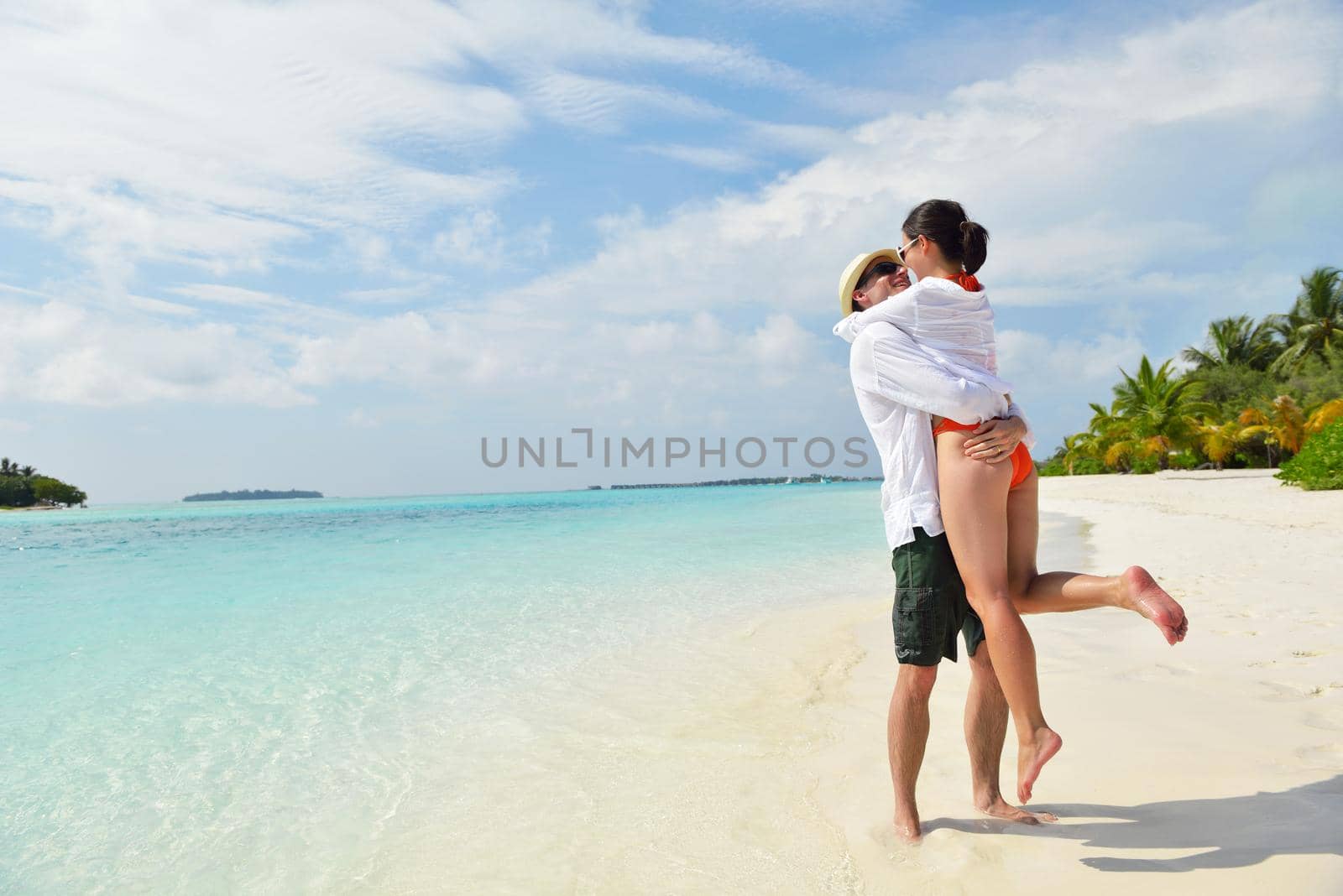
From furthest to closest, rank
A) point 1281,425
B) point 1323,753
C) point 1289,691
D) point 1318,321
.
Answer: point 1318,321 → point 1281,425 → point 1289,691 → point 1323,753

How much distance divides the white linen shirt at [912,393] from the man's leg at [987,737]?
511mm

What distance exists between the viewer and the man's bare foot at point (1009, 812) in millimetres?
2285

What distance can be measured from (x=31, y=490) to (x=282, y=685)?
8866cm

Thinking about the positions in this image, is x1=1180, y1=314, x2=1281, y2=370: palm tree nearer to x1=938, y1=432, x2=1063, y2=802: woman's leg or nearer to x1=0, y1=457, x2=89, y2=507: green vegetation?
x1=938, y1=432, x2=1063, y2=802: woman's leg

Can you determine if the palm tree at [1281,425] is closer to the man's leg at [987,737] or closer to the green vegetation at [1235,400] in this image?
the green vegetation at [1235,400]

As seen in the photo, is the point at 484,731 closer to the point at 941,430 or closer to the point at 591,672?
the point at 591,672

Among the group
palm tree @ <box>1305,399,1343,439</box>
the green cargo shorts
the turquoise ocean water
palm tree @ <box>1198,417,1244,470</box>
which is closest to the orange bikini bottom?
the green cargo shorts

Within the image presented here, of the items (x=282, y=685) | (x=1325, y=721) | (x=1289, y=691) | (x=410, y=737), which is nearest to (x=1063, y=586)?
(x=1325, y=721)

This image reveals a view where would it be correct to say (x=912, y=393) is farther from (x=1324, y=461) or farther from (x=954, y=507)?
(x=1324, y=461)

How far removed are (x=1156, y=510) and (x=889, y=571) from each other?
26.3 feet

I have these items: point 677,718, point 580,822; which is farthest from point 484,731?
point 580,822

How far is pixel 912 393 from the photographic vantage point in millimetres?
2078

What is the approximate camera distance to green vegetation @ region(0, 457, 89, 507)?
227 ft

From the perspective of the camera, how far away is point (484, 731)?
3.75 meters
